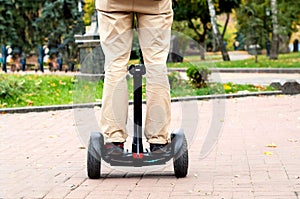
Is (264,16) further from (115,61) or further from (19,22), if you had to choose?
(115,61)

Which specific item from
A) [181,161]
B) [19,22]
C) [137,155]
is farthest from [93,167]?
[19,22]

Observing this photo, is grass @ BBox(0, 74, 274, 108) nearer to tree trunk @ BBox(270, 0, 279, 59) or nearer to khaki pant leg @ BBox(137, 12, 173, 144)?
khaki pant leg @ BBox(137, 12, 173, 144)

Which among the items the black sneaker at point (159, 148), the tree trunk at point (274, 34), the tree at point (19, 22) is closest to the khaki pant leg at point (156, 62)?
the black sneaker at point (159, 148)

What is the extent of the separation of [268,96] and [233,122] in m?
4.98

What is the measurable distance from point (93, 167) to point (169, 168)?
77cm

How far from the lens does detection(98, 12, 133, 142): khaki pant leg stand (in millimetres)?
5488

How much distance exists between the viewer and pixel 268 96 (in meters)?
14.8

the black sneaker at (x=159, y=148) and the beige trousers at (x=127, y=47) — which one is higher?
the beige trousers at (x=127, y=47)

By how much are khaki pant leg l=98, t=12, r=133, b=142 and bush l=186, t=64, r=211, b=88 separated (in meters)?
9.55

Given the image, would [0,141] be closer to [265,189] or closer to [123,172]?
[123,172]

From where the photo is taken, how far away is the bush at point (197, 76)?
→ 1512 cm

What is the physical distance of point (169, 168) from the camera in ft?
20.2

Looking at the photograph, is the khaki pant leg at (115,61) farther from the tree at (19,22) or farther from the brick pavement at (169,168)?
the tree at (19,22)

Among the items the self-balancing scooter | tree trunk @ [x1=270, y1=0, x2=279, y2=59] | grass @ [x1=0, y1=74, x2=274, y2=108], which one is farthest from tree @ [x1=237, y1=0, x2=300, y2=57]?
the self-balancing scooter
